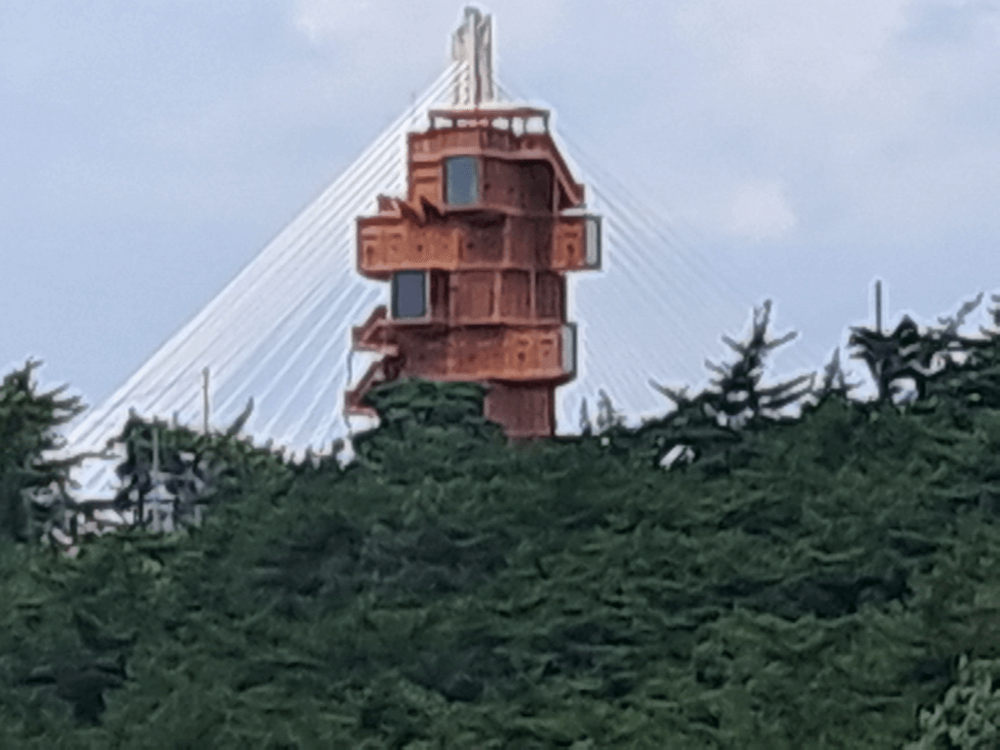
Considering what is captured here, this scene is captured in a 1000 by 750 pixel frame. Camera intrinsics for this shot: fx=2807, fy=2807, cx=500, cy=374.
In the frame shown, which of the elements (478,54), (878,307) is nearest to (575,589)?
(878,307)

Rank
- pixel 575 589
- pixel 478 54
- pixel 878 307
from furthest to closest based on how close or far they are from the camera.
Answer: pixel 478 54
pixel 878 307
pixel 575 589

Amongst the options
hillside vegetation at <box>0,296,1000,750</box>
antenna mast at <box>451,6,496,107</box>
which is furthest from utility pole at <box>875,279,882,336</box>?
antenna mast at <box>451,6,496,107</box>

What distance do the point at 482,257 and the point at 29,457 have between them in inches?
273

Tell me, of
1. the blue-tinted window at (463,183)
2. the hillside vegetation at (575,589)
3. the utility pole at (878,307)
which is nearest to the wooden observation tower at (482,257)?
the blue-tinted window at (463,183)

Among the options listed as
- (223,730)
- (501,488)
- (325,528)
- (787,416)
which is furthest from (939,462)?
(223,730)

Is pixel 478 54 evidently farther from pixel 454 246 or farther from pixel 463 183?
pixel 454 246

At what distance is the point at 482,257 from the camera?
35688mm

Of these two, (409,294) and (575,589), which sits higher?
(409,294)

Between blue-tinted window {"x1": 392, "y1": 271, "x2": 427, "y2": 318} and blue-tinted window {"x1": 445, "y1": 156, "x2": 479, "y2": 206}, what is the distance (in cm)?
105

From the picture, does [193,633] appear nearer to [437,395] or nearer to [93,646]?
[93,646]

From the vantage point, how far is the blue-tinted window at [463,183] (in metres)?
35.4

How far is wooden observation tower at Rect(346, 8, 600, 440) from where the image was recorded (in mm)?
35531

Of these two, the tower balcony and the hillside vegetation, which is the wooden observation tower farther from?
the hillside vegetation

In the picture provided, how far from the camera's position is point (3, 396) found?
37844 mm
